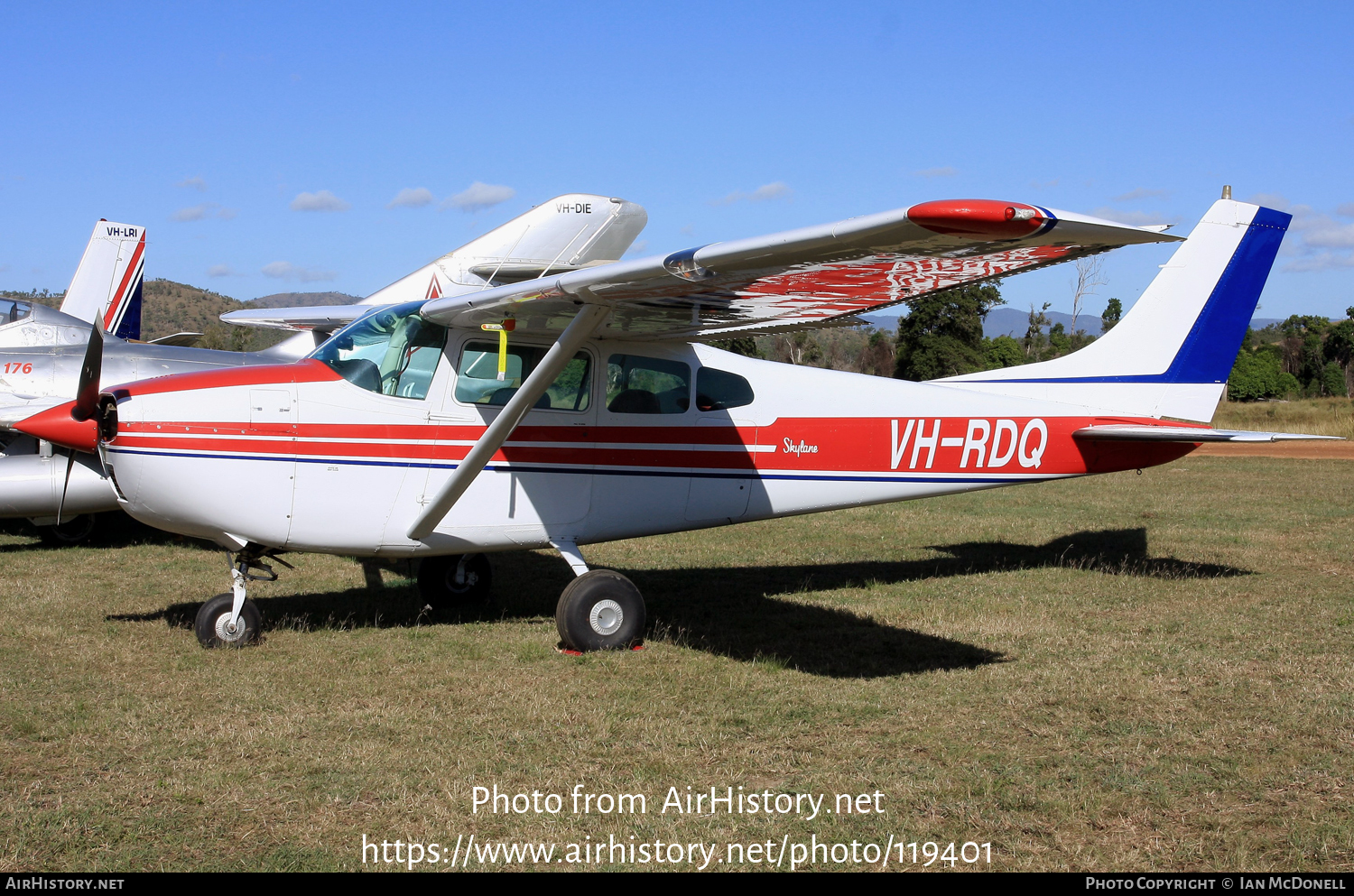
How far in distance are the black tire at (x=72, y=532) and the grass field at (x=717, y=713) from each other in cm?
147

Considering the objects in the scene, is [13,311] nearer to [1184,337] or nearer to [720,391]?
[720,391]

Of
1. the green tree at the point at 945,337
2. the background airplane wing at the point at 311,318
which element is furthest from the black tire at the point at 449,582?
the green tree at the point at 945,337

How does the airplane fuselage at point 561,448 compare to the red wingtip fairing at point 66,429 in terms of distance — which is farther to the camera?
the red wingtip fairing at point 66,429

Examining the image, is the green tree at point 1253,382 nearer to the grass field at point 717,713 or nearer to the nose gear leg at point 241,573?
the grass field at point 717,713

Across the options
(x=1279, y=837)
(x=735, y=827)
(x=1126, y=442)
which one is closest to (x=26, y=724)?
(x=735, y=827)

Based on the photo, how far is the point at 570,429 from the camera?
22.5 feet

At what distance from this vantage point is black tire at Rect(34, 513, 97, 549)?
36.6ft

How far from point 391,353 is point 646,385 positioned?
175cm

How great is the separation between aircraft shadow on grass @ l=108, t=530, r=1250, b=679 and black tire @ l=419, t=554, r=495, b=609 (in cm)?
11

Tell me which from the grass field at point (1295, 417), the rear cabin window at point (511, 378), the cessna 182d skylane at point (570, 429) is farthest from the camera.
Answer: the grass field at point (1295, 417)

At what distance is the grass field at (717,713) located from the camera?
3.81 meters

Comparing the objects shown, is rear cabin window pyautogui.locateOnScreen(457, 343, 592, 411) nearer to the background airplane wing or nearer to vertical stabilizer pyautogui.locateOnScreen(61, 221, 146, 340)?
the background airplane wing

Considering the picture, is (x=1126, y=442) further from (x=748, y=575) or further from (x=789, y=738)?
(x=789, y=738)

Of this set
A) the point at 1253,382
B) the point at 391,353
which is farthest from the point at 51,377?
the point at 1253,382
